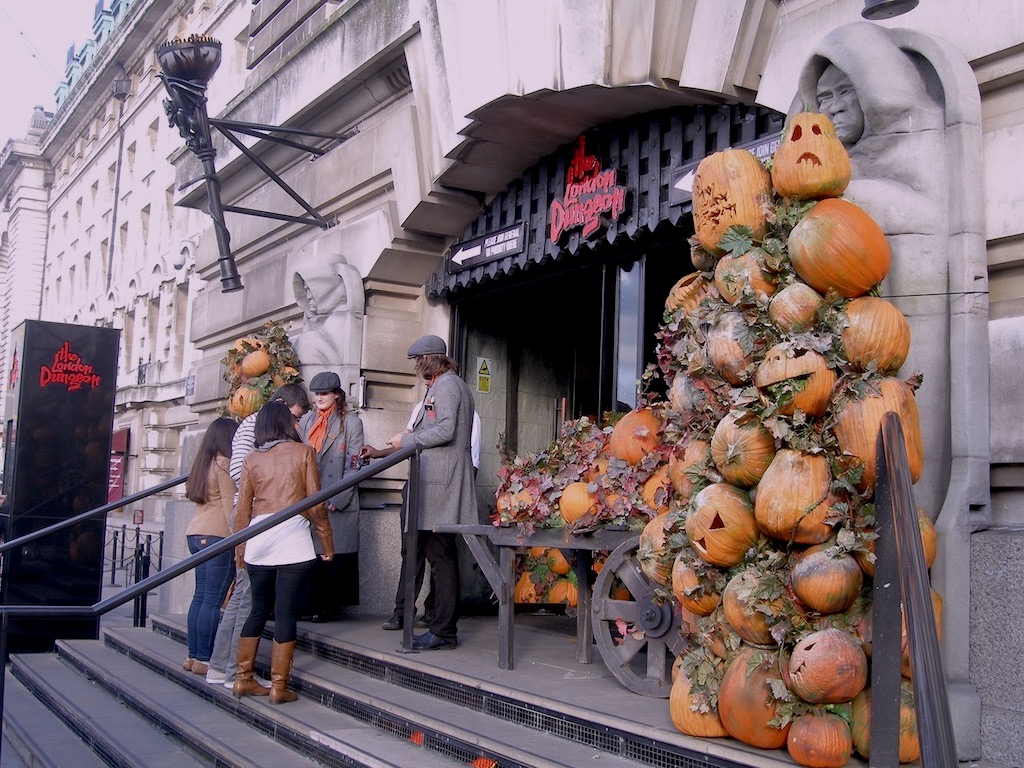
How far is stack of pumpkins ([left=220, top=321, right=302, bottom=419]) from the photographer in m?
9.41

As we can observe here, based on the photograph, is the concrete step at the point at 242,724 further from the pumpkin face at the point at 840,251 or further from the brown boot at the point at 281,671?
the pumpkin face at the point at 840,251

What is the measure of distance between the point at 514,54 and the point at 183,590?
22.1ft

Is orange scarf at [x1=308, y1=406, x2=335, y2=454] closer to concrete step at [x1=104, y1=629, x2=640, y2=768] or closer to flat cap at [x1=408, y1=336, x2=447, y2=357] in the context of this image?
flat cap at [x1=408, y1=336, x2=447, y2=357]

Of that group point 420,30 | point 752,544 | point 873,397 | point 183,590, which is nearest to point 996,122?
point 873,397

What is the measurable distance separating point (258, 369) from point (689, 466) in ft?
19.7

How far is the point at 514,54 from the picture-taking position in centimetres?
720

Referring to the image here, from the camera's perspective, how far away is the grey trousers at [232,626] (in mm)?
6367

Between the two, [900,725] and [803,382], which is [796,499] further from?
[900,725]

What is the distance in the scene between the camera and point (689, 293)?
4957 mm

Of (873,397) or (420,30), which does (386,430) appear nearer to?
(420,30)

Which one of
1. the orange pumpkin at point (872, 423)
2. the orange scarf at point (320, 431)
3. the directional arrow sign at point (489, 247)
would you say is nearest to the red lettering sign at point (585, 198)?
the directional arrow sign at point (489, 247)

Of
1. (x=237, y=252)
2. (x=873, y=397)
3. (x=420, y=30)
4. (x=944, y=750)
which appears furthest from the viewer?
(x=237, y=252)

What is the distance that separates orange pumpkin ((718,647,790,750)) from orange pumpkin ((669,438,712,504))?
742 mm

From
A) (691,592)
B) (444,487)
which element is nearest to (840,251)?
(691,592)
